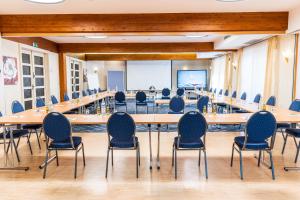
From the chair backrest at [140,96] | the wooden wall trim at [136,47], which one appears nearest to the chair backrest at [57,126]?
the chair backrest at [140,96]

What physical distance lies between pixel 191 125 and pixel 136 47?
7.27 metres

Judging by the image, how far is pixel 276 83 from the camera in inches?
276

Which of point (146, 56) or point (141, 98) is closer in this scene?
point (141, 98)

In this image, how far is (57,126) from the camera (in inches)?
128

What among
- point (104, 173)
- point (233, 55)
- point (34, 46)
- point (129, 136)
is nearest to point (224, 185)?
Result: point (129, 136)

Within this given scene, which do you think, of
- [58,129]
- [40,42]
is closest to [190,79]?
[40,42]

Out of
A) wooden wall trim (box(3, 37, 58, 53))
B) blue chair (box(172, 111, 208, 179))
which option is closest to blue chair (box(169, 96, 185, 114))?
blue chair (box(172, 111, 208, 179))

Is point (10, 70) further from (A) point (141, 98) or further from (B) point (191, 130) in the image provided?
(B) point (191, 130)

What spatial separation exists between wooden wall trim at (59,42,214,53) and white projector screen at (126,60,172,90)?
554 centimetres

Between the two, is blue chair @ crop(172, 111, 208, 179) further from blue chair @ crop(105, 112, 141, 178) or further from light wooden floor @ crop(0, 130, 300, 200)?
blue chair @ crop(105, 112, 141, 178)

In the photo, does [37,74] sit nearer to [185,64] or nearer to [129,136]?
[129,136]

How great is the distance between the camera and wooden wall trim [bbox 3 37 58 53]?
688 centimetres

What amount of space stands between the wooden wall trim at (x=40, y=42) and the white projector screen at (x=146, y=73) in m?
6.40

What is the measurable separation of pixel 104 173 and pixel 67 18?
367 cm
